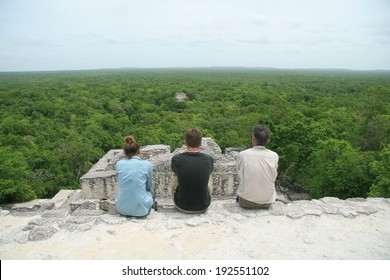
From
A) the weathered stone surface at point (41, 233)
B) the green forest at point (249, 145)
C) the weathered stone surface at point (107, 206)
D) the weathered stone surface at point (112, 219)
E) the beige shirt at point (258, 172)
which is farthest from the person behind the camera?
the green forest at point (249, 145)

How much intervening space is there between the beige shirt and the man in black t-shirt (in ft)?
1.83

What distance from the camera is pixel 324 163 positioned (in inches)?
478

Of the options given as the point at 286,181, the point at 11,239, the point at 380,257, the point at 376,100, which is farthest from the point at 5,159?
the point at 376,100

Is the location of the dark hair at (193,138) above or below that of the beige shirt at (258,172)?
above

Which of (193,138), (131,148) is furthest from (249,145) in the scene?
(131,148)

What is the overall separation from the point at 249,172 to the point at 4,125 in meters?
25.7

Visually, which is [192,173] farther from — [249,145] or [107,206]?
[249,145]

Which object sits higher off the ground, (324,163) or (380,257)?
(380,257)

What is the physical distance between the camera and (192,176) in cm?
429

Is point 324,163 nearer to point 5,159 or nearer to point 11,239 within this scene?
point 11,239

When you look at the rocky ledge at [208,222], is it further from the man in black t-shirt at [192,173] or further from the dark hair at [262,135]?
the dark hair at [262,135]

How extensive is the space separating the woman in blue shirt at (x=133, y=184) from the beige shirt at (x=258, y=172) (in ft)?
4.62

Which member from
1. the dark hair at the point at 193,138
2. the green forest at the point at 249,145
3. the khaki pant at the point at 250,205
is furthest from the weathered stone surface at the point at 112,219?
the green forest at the point at 249,145

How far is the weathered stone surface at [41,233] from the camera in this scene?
13.4 ft
